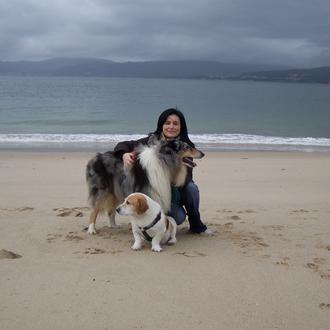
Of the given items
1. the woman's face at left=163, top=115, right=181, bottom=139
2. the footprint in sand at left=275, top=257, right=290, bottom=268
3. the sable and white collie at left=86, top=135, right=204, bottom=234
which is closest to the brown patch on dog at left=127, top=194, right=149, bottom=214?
the sable and white collie at left=86, top=135, right=204, bottom=234

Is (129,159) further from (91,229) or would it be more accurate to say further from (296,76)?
(296,76)

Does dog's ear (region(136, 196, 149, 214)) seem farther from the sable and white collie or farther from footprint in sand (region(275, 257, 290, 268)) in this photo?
footprint in sand (region(275, 257, 290, 268))

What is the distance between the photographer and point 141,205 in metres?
4.23

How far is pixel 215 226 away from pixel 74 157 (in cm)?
708

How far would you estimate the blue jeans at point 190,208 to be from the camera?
16.4 feet

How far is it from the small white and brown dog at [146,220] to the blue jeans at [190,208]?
1.46 feet

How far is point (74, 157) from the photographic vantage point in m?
11.8

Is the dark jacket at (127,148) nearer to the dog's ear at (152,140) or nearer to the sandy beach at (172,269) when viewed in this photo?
the dog's ear at (152,140)

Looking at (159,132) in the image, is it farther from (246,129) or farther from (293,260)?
(246,129)

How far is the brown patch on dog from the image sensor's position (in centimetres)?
421

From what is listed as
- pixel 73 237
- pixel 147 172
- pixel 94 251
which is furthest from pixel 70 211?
pixel 147 172

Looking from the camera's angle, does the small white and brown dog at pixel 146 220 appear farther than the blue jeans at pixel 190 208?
No

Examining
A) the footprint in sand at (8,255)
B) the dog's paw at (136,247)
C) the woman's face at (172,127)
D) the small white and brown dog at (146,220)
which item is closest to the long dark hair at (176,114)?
the woman's face at (172,127)

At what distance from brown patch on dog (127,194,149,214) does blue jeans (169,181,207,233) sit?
0.80 meters
